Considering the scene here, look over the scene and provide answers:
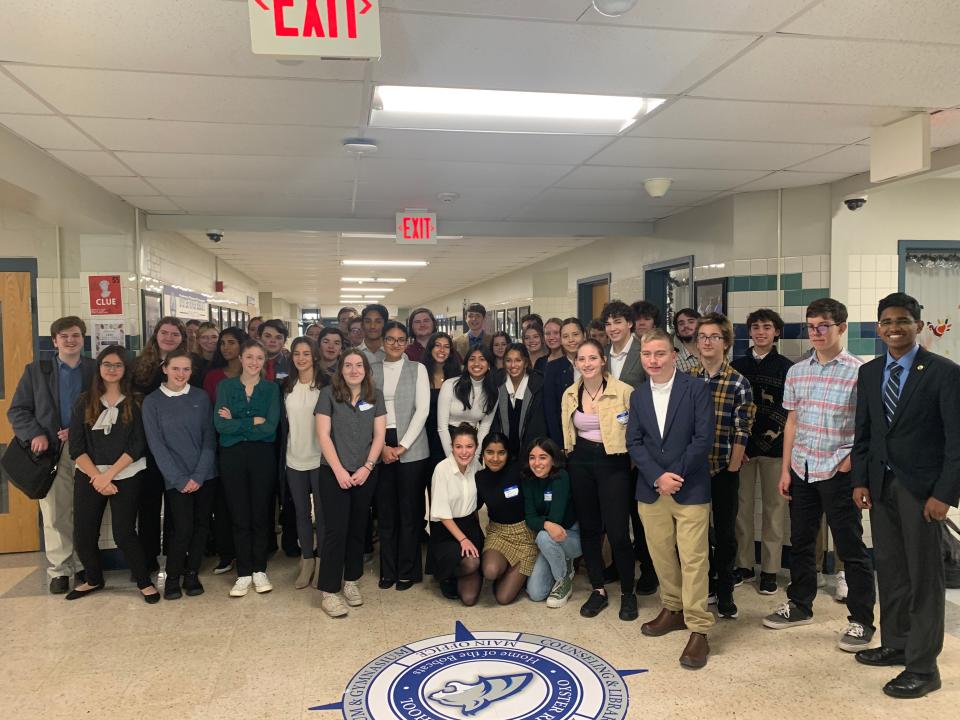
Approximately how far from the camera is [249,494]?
393cm

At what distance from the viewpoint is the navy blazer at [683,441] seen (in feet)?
10.3

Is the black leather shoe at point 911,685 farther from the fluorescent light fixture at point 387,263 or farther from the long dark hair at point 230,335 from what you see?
the fluorescent light fixture at point 387,263

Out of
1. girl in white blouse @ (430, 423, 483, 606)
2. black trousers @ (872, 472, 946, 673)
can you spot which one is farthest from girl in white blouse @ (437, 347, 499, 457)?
black trousers @ (872, 472, 946, 673)

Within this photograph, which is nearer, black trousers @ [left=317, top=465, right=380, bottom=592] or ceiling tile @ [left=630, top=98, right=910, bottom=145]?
ceiling tile @ [left=630, top=98, right=910, bottom=145]

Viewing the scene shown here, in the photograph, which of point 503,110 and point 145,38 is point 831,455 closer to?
point 503,110

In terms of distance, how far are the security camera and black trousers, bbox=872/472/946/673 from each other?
8.91 feet

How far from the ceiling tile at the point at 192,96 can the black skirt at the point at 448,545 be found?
2.33 m

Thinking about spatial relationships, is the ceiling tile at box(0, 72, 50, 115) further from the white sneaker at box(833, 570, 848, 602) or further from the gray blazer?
the white sneaker at box(833, 570, 848, 602)

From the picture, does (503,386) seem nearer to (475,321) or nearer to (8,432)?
(475,321)

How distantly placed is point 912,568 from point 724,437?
102 centimetres

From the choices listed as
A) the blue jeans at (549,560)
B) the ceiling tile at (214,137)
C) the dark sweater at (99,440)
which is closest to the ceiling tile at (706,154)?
the ceiling tile at (214,137)

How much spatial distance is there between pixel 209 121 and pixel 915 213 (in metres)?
5.08

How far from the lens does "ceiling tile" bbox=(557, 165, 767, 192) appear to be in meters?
4.52

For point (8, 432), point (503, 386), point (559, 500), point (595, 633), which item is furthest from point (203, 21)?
point (8, 432)
